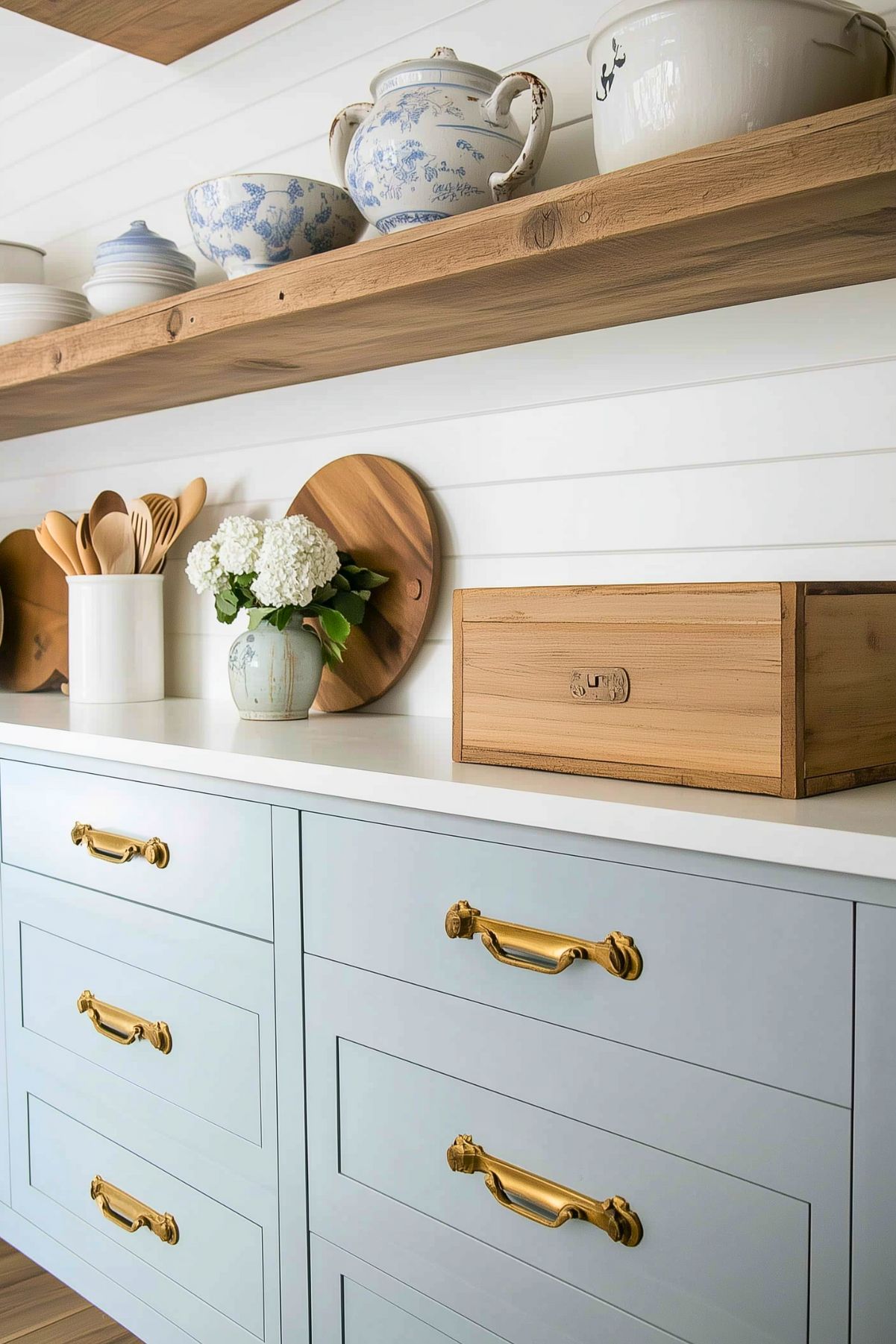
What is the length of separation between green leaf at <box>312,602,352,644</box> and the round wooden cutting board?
0.28ft

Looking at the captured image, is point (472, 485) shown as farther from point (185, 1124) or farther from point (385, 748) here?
point (185, 1124)

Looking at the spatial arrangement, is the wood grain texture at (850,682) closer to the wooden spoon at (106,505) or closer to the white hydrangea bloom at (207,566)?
the white hydrangea bloom at (207,566)

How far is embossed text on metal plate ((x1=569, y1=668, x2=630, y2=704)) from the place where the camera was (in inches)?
40.4

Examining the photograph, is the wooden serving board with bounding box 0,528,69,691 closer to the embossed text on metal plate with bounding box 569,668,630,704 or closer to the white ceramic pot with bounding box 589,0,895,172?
the embossed text on metal plate with bounding box 569,668,630,704

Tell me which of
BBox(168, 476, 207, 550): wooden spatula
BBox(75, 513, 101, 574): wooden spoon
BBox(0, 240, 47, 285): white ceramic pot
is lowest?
BBox(75, 513, 101, 574): wooden spoon

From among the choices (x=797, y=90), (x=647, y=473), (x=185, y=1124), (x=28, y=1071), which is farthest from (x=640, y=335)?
(x=28, y=1071)

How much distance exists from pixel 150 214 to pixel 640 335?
3.84ft

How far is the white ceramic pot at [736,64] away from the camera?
979 mm

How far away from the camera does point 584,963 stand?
960mm

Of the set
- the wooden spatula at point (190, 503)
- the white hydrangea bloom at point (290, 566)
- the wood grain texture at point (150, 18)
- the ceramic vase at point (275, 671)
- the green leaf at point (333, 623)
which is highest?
the wood grain texture at point (150, 18)

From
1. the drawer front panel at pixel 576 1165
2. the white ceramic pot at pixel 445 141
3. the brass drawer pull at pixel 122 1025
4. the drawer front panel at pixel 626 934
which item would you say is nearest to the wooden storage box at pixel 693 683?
the drawer front panel at pixel 626 934

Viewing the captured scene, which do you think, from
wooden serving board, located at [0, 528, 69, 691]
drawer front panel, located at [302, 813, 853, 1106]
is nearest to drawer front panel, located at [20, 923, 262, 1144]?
drawer front panel, located at [302, 813, 853, 1106]

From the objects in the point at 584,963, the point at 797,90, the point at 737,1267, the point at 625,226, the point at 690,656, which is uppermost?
the point at 797,90

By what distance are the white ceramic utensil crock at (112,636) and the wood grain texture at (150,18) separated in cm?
91
